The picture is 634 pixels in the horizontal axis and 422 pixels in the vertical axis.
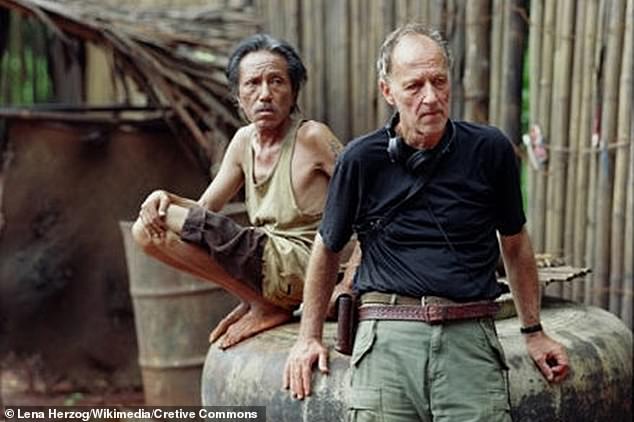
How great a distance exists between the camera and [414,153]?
2850 mm

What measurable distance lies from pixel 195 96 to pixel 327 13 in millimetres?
885

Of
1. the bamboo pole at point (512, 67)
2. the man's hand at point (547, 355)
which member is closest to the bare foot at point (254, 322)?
the man's hand at point (547, 355)

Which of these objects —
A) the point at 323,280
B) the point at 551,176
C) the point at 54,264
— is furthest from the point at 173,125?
the point at 323,280

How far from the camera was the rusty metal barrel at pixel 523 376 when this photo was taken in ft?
11.2

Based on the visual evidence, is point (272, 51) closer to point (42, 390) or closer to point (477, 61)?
point (477, 61)

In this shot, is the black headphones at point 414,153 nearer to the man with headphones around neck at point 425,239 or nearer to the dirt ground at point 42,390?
the man with headphones around neck at point 425,239

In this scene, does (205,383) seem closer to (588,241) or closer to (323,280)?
(323,280)

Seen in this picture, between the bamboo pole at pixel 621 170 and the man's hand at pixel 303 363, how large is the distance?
1776mm

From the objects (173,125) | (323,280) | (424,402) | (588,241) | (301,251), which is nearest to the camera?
(424,402)

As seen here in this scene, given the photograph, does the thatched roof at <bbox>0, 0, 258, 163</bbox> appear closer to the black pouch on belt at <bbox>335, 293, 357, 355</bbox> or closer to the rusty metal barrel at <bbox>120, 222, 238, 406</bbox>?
the rusty metal barrel at <bbox>120, 222, 238, 406</bbox>

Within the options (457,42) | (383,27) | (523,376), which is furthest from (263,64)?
(383,27)

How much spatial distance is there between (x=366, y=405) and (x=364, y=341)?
0.53 ft

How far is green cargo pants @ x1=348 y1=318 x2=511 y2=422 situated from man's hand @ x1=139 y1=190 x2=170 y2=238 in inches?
42.7

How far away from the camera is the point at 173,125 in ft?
22.5
